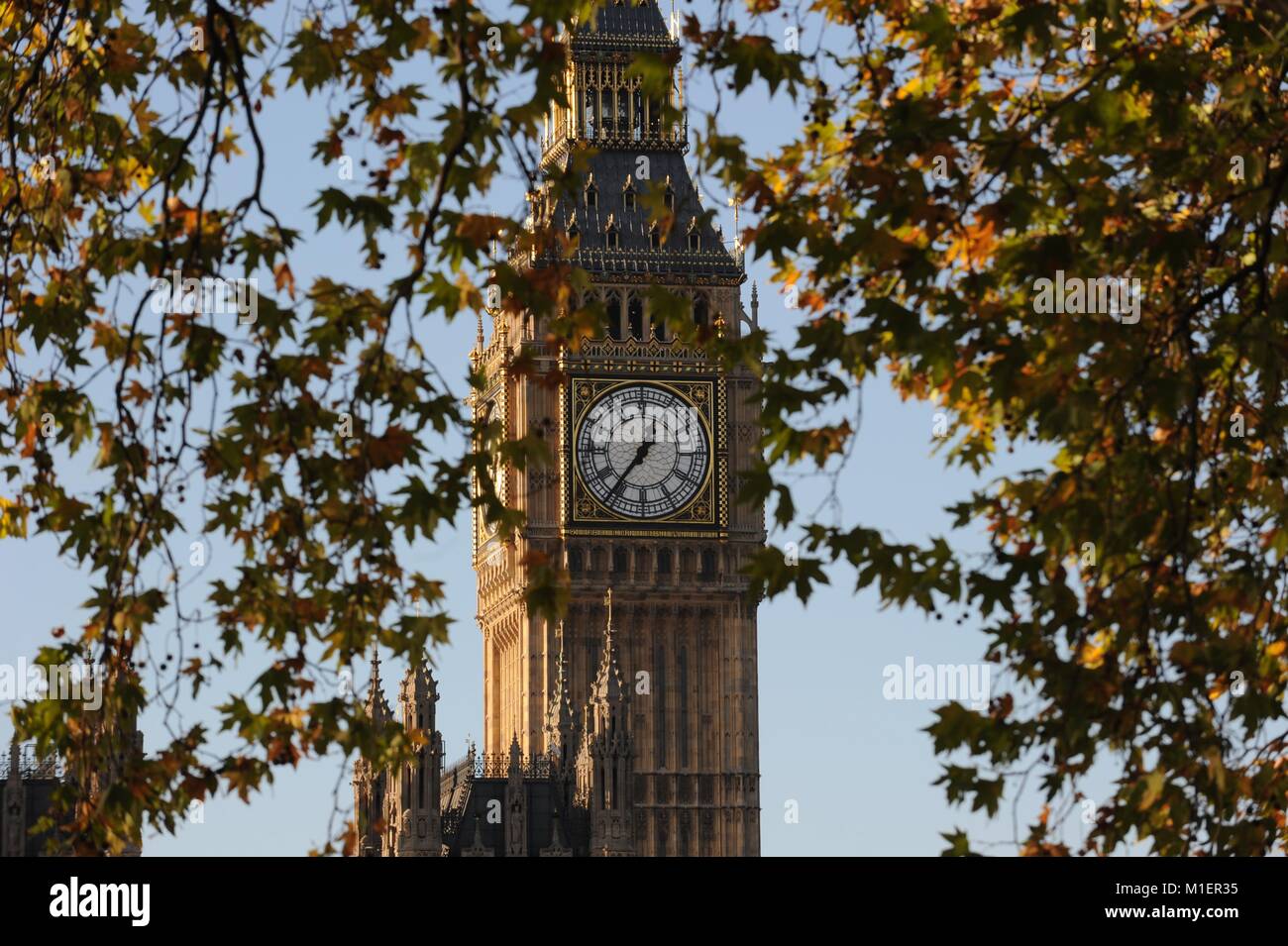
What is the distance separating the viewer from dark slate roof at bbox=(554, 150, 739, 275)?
4323 inches

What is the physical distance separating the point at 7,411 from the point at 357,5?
4304 mm

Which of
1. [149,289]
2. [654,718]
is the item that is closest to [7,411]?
[149,289]

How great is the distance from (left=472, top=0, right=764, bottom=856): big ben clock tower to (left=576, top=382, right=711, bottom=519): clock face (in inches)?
1.7

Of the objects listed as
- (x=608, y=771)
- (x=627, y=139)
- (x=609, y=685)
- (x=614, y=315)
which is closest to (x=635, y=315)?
(x=614, y=315)

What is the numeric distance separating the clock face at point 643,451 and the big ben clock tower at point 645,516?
4 cm

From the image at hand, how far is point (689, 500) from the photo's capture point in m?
108

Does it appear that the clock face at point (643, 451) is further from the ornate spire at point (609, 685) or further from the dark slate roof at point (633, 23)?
the dark slate roof at point (633, 23)

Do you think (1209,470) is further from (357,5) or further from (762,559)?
(357,5)

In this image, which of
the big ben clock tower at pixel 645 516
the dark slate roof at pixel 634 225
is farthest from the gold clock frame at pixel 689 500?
the dark slate roof at pixel 634 225

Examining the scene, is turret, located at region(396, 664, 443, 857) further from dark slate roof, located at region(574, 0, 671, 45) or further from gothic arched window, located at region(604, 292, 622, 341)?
dark slate roof, located at region(574, 0, 671, 45)

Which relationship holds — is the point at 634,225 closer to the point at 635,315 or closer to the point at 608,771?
the point at 635,315

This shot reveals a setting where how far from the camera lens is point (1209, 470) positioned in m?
24.7

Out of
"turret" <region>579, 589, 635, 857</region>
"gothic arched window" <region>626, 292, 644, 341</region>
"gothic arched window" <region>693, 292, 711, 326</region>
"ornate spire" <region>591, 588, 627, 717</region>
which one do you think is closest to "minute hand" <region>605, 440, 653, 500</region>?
"gothic arched window" <region>626, 292, 644, 341</region>

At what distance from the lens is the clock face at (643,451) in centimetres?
10694
